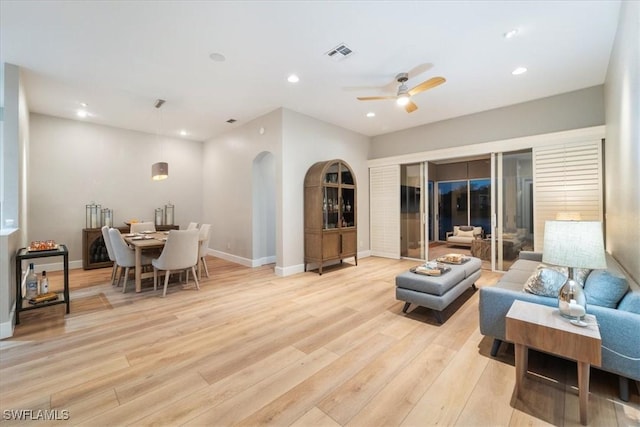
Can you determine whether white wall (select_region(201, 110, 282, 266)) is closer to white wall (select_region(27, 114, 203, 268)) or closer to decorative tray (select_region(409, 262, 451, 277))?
white wall (select_region(27, 114, 203, 268))

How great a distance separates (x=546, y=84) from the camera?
13.5 ft

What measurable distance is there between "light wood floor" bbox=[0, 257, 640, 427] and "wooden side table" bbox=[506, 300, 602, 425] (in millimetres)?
253

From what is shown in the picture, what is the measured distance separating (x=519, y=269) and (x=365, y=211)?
12.4ft

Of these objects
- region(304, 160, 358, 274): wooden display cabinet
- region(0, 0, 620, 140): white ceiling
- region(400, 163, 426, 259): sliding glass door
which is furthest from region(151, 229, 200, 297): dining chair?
region(400, 163, 426, 259): sliding glass door

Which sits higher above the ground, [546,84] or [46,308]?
[546,84]

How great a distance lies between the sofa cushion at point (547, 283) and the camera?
2.17 m

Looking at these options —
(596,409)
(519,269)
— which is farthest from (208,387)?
(519,269)

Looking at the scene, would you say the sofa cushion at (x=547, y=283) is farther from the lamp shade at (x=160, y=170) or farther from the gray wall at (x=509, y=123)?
the lamp shade at (x=160, y=170)

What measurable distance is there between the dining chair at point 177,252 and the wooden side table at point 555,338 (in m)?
3.85

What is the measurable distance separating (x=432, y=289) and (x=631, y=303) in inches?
57.9

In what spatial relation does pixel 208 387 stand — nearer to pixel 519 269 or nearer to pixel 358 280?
pixel 358 280

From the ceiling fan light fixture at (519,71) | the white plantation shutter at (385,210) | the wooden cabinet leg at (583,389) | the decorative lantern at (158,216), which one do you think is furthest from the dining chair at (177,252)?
the ceiling fan light fixture at (519,71)

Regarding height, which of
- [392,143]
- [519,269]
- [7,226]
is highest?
[392,143]

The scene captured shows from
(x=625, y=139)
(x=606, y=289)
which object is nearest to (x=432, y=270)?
(x=606, y=289)
